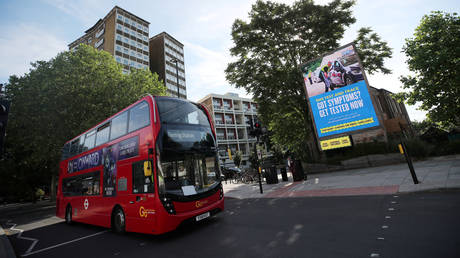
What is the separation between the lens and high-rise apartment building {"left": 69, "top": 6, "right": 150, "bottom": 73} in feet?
135

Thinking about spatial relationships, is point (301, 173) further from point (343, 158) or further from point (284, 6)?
point (284, 6)

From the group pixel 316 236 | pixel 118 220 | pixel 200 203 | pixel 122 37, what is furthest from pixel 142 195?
pixel 122 37

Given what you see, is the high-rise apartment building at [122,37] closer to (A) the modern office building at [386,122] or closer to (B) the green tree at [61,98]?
(B) the green tree at [61,98]

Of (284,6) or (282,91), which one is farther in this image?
(282,91)

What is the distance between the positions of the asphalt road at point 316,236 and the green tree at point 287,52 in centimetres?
1428

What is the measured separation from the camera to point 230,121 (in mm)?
54250

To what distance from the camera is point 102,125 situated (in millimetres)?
7801

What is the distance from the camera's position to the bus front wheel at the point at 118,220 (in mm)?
6207

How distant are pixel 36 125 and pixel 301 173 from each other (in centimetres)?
2132

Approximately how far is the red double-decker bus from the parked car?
13.2m

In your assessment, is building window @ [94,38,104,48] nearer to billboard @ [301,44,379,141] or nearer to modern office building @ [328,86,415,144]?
billboard @ [301,44,379,141]

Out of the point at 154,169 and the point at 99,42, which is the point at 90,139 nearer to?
the point at 154,169

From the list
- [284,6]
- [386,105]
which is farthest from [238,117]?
[284,6]

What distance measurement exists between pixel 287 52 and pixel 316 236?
19.3m
